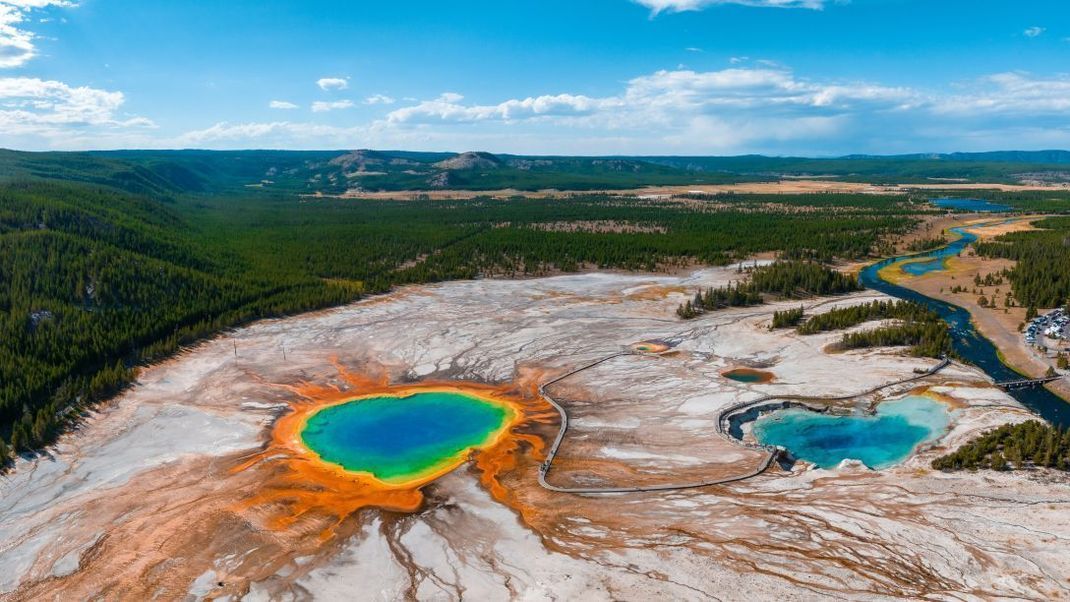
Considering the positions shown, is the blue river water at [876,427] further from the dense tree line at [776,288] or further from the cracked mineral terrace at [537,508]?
the dense tree line at [776,288]

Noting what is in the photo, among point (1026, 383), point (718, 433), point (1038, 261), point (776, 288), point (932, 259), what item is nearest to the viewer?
point (718, 433)

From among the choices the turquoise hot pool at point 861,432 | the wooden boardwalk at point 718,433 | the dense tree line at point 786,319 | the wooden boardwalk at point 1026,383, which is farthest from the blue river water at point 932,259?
the turquoise hot pool at point 861,432

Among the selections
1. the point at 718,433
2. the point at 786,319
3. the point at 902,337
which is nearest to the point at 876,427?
the point at 718,433

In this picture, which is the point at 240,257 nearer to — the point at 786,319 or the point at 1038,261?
the point at 786,319

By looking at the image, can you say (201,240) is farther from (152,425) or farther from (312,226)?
(152,425)

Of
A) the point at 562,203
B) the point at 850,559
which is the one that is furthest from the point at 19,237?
the point at 562,203

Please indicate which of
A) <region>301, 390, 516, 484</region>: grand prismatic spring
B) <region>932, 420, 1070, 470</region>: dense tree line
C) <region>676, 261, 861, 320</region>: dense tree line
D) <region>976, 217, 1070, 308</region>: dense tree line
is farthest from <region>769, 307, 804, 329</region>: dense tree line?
<region>301, 390, 516, 484</region>: grand prismatic spring

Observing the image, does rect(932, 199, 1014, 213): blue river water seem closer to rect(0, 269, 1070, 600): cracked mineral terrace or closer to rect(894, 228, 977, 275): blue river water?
rect(894, 228, 977, 275): blue river water
